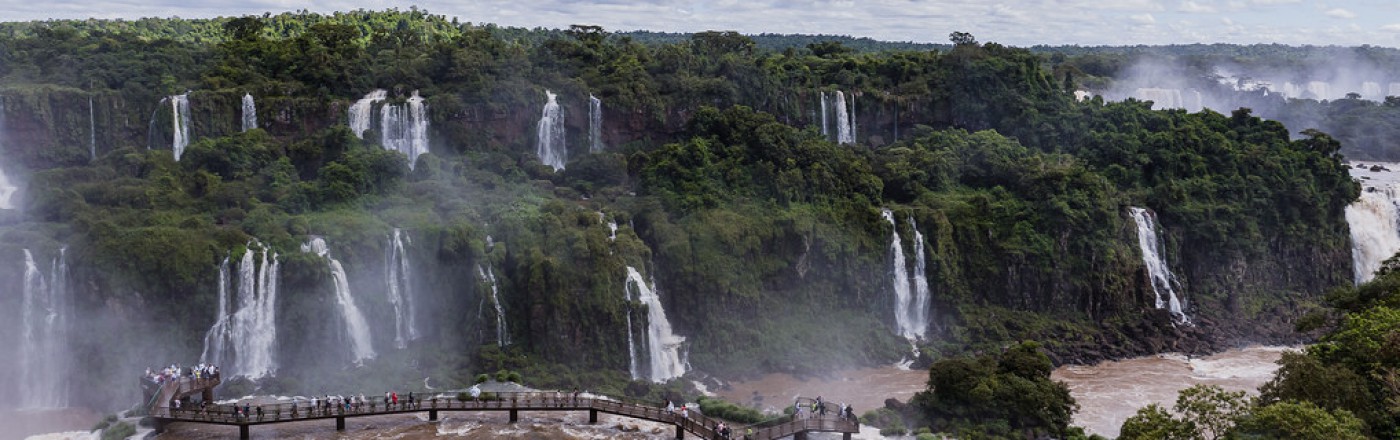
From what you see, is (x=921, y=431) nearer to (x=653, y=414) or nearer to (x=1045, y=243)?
(x=653, y=414)

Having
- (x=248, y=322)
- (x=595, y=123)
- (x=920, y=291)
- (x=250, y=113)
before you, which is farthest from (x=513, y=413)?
(x=595, y=123)

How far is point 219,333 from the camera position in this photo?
45594 mm

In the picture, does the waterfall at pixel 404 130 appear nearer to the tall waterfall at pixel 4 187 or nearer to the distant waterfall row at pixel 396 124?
the distant waterfall row at pixel 396 124

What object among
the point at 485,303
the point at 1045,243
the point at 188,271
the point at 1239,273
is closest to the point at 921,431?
the point at 485,303

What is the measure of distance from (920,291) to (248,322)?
28.1 meters

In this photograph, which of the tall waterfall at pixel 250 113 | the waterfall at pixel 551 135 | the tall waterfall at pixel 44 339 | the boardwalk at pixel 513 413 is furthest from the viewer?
the waterfall at pixel 551 135

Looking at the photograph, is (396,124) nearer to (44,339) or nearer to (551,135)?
(551,135)

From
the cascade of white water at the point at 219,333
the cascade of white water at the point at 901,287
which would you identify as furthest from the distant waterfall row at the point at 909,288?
the cascade of white water at the point at 219,333

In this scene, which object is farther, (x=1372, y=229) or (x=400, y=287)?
(x=1372, y=229)

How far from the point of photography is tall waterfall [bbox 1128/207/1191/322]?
197 ft

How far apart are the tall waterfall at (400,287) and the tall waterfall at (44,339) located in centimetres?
1104

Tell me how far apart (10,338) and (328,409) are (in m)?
14.7

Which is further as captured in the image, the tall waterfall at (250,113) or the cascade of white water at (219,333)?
the tall waterfall at (250,113)

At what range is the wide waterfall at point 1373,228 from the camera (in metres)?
67.3
